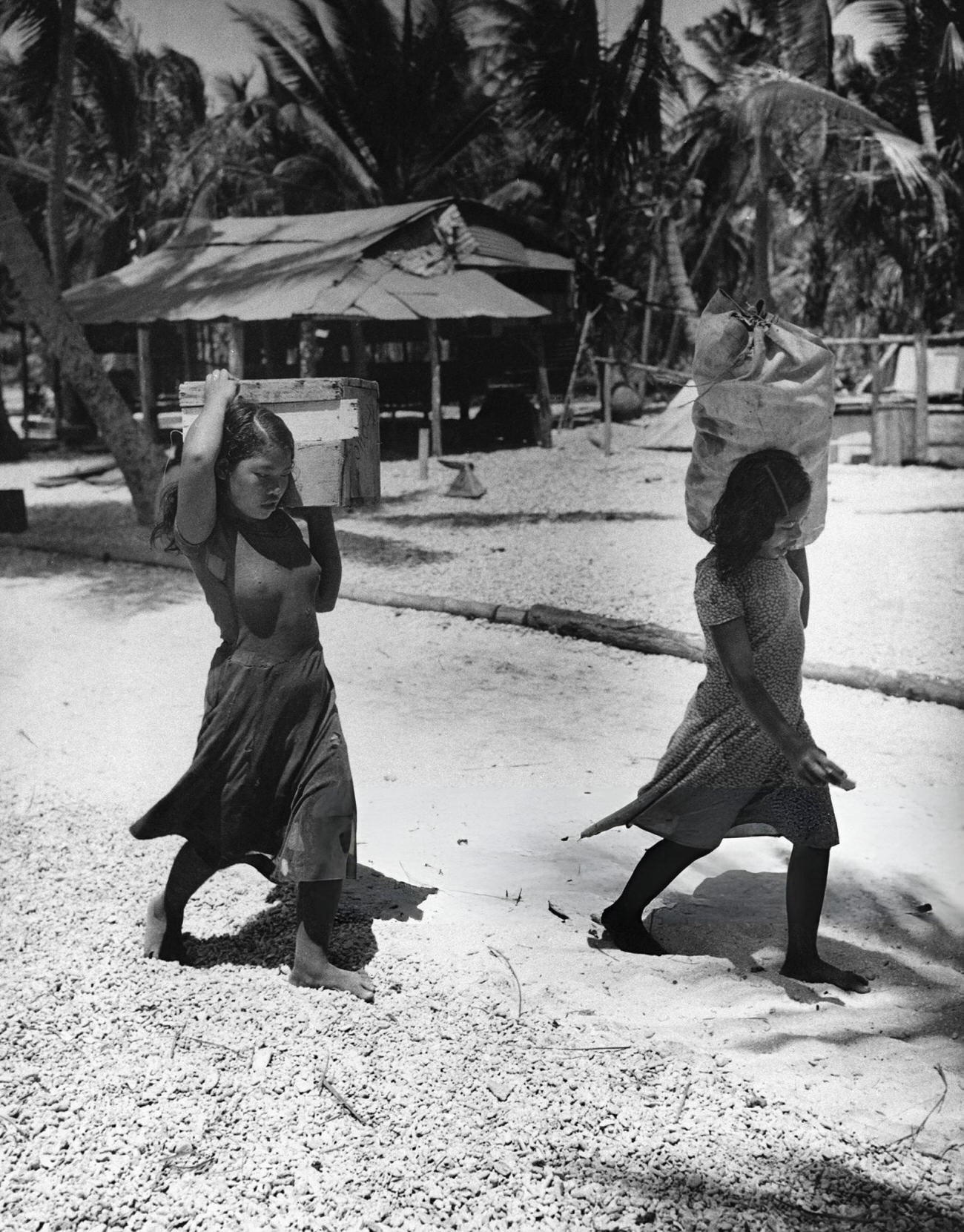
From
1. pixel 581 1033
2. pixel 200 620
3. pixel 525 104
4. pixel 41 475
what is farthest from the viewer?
pixel 525 104

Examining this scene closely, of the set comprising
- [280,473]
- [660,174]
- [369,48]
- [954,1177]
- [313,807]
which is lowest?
[954,1177]

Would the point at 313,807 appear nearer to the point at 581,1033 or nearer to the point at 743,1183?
the point at 581,1033

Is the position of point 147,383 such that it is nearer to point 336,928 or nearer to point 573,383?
point 573,383

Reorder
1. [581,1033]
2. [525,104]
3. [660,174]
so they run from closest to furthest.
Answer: [581,1033], [525,104], [660,174]

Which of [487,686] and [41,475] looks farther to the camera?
[41,475]

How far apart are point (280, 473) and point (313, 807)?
73 cm

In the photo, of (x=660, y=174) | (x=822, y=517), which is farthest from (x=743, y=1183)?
(x=660, y=174)

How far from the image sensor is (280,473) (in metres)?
2.77

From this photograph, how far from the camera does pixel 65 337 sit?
31.5 ft

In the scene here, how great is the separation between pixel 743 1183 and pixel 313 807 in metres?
1.15

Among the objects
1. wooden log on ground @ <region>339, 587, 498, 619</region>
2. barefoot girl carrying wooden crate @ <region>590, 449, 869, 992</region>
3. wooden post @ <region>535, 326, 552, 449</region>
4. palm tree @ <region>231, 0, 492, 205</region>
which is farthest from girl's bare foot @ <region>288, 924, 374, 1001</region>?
palm tree @ <region>231, 0, 492, 205</region>

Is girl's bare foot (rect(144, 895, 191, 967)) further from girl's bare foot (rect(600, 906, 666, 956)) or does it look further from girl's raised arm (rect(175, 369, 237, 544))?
girl's bare foot (rect(600, 906, 666, 956))

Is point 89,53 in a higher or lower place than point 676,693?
higher

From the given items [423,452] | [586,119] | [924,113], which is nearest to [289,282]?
[423,452]
